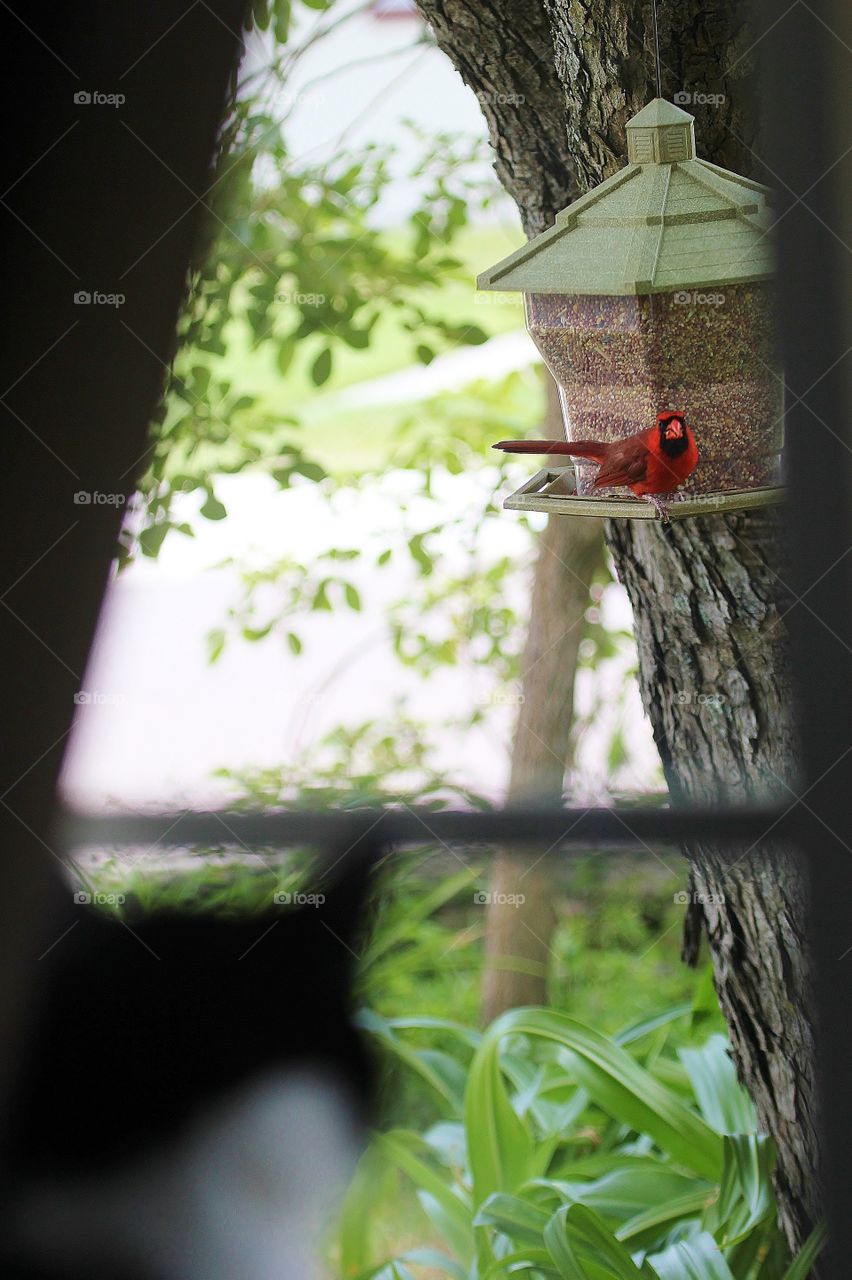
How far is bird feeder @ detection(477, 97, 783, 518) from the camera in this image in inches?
24.3

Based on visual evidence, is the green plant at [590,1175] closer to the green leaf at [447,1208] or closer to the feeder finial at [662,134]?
the green leaf at [447,1208]

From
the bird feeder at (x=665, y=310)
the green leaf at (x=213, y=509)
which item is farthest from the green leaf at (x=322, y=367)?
the bird feeder at (x=665, y=310)

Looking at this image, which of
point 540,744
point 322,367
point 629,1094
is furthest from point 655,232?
point 540,744

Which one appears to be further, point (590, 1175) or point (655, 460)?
point (590, 1175)

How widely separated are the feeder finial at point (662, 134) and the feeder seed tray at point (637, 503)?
186 millimetres

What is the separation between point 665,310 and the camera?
643 mm

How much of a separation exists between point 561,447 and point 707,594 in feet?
0.73

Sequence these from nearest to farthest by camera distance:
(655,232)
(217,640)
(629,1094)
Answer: (655,232) → (629,1094) → (217,640)

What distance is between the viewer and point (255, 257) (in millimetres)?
1235

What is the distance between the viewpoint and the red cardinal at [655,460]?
2.04ft

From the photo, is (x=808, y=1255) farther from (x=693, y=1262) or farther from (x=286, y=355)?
(x=286, y=355)

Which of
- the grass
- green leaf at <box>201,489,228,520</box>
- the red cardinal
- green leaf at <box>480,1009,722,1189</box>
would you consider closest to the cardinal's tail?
the red cardinal

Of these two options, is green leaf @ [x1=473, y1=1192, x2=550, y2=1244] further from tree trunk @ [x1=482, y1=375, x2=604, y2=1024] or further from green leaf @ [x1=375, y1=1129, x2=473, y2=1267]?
tree trunk @ [x1=482, y1=375, x2=604, y2=1024]

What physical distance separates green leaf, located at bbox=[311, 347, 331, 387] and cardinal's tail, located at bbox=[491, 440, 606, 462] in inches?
17.0
